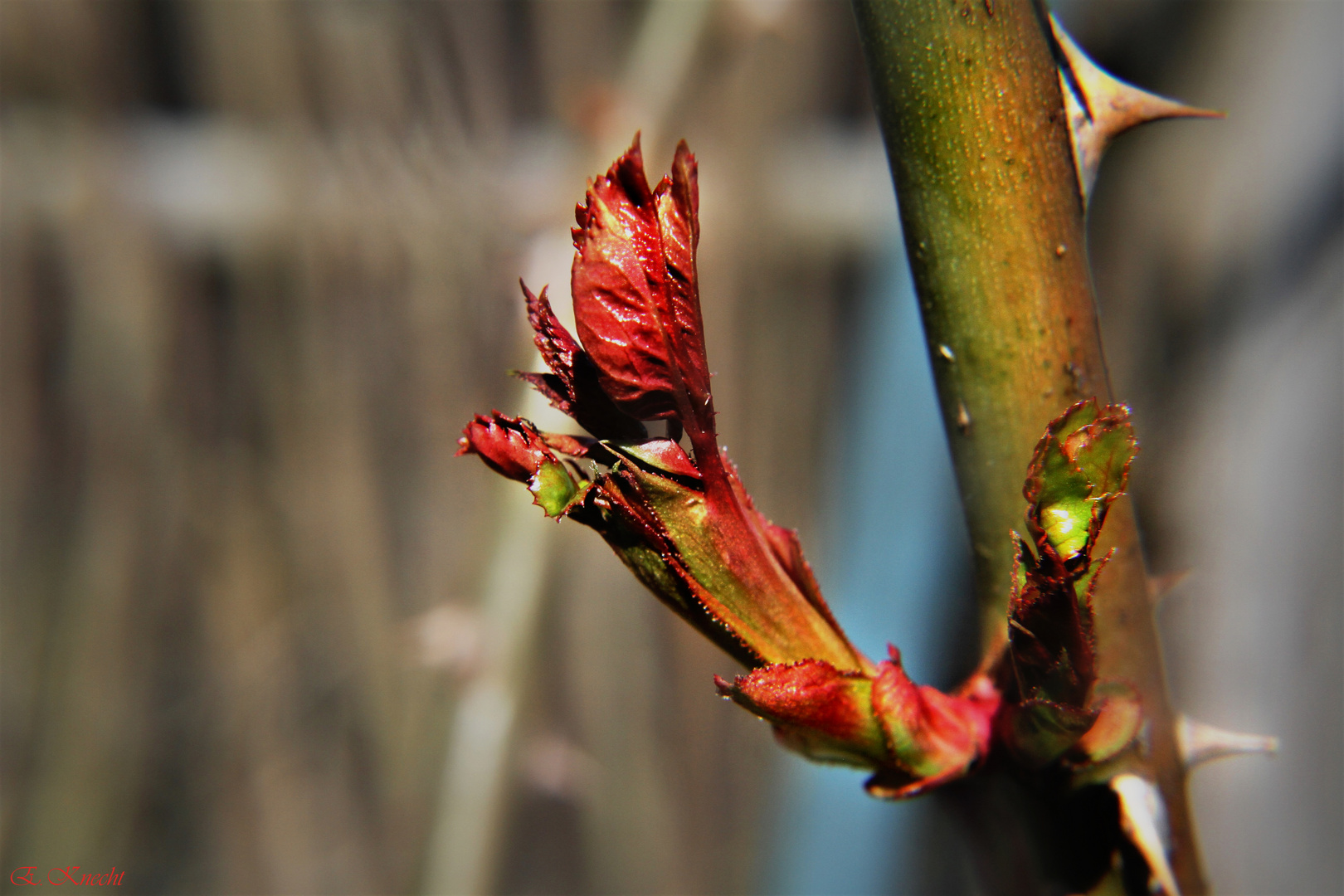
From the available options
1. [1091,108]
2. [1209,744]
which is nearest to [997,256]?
[1091,108]

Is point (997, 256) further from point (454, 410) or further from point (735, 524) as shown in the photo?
point (454, 410)

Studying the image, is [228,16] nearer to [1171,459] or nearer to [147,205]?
[147,205]

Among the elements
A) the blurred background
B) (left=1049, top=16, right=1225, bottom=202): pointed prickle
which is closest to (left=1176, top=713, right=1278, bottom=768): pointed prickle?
(left=1049, top=16, right=1225, bottom=202): pointed prickle

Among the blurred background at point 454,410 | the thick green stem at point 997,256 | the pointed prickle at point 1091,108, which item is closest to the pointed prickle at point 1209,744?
the thick green stem at point 997,256

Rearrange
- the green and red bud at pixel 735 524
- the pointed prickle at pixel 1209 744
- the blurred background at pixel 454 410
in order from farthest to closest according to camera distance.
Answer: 1. the blurred background at pixel 454 410
2. the pointed prickle at pixel 1209 744
3. the green and red bud at pixel 735 524

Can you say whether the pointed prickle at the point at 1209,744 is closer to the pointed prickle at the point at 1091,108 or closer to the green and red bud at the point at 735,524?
the green and red bud at the point at 735,524

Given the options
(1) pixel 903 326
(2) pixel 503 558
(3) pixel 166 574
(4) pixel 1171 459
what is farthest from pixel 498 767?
(4) pixel 1171 459
